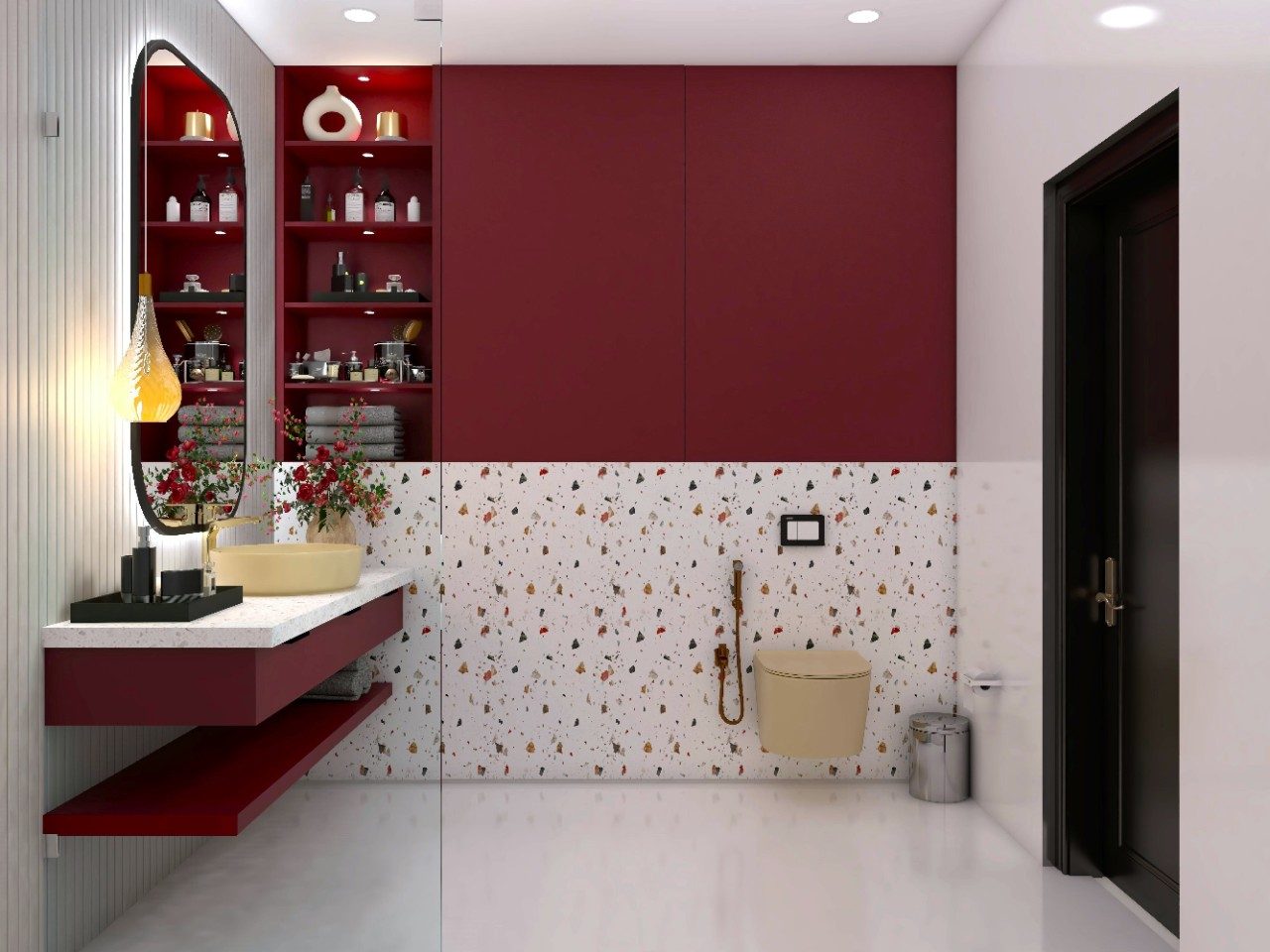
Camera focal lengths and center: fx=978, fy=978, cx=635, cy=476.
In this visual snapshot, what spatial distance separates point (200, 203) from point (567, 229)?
1.54 m

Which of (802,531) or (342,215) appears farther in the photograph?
(802,531)

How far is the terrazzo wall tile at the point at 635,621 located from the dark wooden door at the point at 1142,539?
37.5 inches

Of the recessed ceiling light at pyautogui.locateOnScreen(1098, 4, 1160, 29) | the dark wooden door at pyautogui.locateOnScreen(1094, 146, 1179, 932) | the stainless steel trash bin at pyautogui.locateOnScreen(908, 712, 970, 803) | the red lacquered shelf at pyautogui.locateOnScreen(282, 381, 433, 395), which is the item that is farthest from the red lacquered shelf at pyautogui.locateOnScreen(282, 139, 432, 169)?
the stainless steel trash bin at pyautogui.locateOnScreen(908, 712, 970, 803)

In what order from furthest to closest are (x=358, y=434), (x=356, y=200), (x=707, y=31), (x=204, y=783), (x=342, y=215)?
1. (x=707, y=31)
2. (x=358, y=434)
3. (x=356, y=200)
4. (x=342, y=215)
5. (x=204, y=783)

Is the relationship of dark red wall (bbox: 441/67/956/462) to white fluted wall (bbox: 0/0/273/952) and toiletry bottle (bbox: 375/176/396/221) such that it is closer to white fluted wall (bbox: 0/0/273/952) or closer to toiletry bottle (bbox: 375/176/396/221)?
toiletry bottle (bbox: 375/176/396/221)

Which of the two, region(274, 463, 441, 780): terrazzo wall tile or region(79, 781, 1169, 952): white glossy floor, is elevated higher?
region(274, 463, 441, 780): terrazzo wall tile

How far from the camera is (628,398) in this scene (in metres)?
3.80

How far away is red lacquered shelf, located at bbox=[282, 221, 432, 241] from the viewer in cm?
270

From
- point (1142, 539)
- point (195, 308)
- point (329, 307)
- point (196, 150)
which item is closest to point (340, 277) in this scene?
point (329, 307)

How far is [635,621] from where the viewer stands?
3807 millimetres

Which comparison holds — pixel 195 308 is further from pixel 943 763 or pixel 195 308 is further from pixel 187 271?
pixel 943 763

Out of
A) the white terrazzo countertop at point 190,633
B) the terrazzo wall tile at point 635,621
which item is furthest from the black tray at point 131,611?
the terrazzo wall tile at point 635,621

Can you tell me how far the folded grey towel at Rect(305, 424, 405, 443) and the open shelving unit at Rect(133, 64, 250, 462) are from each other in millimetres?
392
